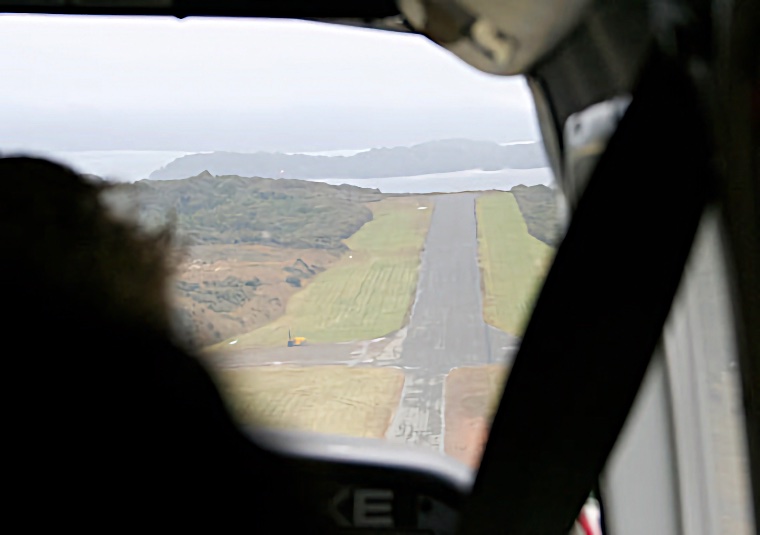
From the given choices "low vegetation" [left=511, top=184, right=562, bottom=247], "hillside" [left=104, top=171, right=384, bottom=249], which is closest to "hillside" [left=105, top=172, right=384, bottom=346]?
"hillside" [left=104, top=171, right=384, bottom=249]

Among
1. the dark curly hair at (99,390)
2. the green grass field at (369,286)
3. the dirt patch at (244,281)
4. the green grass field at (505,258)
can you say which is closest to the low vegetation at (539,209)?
the green grass field at (505,258)

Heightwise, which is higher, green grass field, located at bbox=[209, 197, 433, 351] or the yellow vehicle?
green grass field, located at bbox=[209, 197, 433, 351]

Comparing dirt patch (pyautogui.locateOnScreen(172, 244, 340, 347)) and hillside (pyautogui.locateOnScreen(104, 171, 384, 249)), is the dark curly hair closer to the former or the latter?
dirt patch (pyautogui.locateOnScreen(172, 244, 340, 347))

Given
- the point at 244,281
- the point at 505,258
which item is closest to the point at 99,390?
the point at 244,281

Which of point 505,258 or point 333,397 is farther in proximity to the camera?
point 333,397

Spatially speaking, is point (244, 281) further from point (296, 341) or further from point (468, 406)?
point (468, 406)

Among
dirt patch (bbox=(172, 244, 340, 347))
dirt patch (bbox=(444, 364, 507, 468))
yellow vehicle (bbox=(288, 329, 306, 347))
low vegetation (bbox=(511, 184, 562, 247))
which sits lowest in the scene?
dirt patch (bbox=(444, 364, 507, 468))

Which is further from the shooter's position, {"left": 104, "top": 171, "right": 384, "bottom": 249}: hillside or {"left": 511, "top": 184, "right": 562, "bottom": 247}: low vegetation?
{"left": 104, "top": 171, "right": 384, "bottom": 249}: hillside
